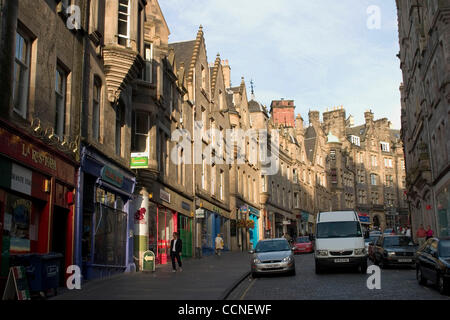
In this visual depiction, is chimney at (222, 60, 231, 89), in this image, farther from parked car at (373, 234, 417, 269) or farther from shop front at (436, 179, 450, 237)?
parked car at (373, 234, 417, 269)

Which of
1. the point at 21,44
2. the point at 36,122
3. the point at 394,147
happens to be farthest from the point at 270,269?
the point at 394,147

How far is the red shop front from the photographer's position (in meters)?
11.3

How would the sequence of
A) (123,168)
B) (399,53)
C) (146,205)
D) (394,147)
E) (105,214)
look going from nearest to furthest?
(105,214) → (123,168) → (146,205) → (399,53) → (394,147)

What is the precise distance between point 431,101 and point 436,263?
66.8 ft

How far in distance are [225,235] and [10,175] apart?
99.7 ft

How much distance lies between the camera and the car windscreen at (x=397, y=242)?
2206cm

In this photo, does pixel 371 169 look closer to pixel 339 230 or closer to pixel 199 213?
pixel 199 213

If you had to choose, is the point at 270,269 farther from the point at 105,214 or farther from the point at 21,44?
the point at 21,44

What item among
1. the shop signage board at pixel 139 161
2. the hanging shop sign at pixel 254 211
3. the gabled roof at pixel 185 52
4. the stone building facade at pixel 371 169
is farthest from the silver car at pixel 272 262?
the stone building facade at pixel 371 169

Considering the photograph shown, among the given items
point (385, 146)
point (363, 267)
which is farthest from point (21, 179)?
point (385, 146)

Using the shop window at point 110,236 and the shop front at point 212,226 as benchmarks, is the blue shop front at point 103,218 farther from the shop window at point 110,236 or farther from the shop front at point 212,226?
the shop front at point 212,226

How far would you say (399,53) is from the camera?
49188mm

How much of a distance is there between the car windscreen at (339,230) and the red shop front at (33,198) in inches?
395

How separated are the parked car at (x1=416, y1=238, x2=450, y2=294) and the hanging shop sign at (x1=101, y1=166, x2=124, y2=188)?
35.6ft
